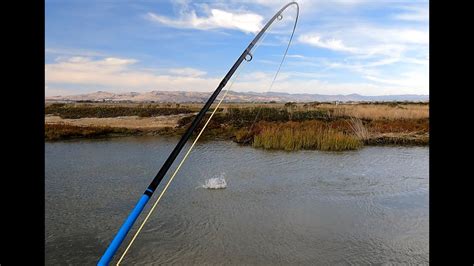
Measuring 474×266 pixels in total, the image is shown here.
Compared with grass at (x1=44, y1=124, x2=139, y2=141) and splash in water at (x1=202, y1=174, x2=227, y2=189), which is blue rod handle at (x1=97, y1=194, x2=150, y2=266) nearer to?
splash in water at (x1=202, y1=174, x2=227, y2=189)

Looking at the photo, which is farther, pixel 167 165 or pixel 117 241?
pixel 167 165

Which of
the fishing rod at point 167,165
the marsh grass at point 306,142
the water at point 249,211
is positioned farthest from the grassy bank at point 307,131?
the fishing rod at point 167,165

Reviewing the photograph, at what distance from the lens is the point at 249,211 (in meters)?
4.05

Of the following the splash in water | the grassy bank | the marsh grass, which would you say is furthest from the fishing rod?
the grassy bank

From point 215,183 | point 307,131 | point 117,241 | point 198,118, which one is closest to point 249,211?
point 215,183

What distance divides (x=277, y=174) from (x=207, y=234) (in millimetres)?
2656

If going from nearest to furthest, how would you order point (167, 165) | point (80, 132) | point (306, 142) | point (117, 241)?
point (117, 241), point (167, 165), point (306, 142), point (80, 132)

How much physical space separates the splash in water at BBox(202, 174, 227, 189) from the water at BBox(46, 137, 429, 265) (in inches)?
3.3

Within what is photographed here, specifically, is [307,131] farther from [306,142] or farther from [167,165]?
[167,165]

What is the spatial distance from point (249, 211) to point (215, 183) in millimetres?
1172

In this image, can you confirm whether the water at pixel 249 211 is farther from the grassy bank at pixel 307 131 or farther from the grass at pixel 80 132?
the grass at pixel 80 132

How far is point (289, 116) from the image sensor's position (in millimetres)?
15273

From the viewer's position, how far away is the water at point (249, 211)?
3023 millimetres
